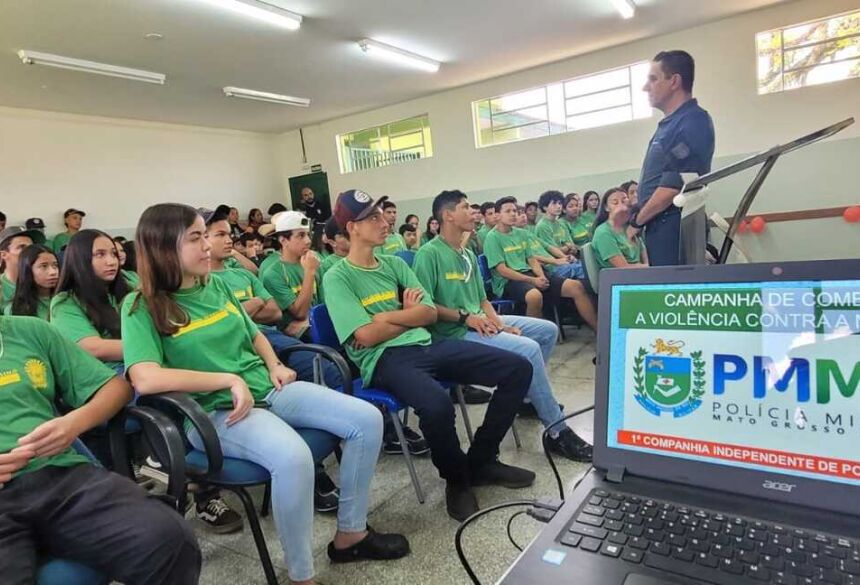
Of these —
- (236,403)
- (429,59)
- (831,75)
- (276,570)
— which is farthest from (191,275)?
(831,75)

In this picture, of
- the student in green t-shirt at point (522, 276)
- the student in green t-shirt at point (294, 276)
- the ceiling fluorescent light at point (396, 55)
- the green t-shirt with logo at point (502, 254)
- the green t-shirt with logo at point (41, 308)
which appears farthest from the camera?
the ceiling fluorescent light at point (396, 55)

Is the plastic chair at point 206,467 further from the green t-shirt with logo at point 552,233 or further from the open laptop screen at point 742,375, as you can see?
the green t-shirt with logo at point 552,233

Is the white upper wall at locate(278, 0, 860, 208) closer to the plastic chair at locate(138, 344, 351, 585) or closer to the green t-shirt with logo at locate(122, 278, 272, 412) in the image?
the green t-shirt with logo at locate(122, 278, 272, 412)

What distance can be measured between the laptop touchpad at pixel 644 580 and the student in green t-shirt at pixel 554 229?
4.80m

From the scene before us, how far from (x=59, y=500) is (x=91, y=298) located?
1.04 m

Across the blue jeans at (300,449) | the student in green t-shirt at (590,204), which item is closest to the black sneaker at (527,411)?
the blue jeans at (300,449)

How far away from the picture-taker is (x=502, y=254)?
422cm

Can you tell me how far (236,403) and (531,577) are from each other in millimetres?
1177

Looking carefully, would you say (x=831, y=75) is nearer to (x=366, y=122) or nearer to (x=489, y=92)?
(x=489, y=92)

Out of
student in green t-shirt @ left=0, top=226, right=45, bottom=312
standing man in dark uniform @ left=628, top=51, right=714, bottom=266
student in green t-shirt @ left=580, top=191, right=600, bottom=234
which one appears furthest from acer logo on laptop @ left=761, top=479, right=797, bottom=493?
student in green t-shirt @ left=580, top=191, right=600, bottom=234

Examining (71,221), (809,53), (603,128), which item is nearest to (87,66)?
(71,221)

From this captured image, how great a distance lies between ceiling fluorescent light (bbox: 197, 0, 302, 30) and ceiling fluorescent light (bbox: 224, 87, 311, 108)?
80.6 inches

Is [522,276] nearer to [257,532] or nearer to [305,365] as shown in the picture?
[305,365]

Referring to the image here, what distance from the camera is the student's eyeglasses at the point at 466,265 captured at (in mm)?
2526
